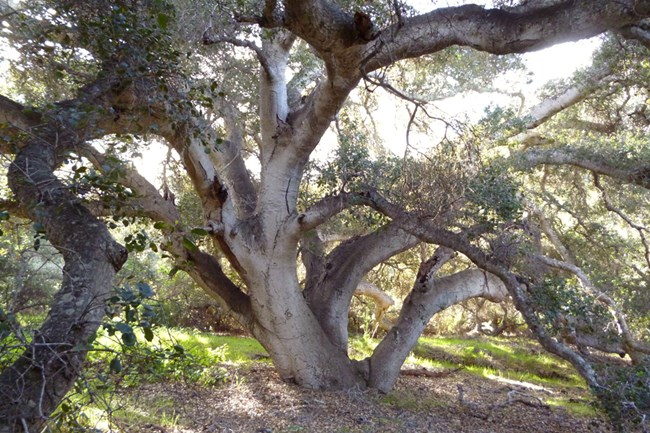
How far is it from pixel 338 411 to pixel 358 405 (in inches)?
17.2

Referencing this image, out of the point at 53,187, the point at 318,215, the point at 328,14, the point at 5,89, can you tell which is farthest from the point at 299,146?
the point at 5,89

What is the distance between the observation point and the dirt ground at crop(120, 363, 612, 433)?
194 inches

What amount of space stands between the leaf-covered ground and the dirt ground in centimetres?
1

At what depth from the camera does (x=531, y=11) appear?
404 cm

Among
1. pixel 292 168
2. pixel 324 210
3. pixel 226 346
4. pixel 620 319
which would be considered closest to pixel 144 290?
pixel 324 210

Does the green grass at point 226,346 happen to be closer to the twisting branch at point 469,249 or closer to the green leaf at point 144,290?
the twisting branch at point 469,249

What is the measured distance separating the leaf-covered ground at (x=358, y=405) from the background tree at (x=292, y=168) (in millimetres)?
531

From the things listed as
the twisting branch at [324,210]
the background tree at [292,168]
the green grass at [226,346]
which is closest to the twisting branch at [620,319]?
the background tree at [292,168]

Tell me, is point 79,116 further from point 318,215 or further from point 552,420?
point 552,420

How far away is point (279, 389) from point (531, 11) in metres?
5.12

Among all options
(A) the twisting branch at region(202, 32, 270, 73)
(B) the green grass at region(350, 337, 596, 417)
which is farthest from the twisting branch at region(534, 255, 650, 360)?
(A) the twisting branch at region(202, 32, 270, 73)

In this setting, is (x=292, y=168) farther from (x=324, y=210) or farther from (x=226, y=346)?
(x=226, y=346)

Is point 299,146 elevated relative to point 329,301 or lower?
elevated

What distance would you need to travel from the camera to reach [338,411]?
5555 millimetres
